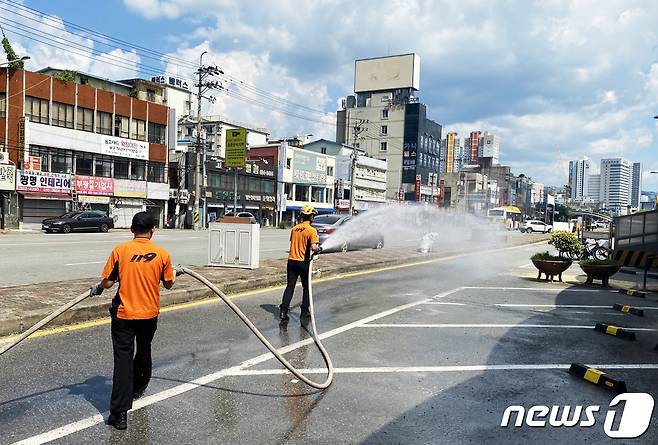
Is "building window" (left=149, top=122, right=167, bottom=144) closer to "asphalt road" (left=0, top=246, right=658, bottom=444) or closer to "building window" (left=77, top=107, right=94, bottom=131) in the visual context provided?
"building window" (left=77, top=107, right=94, bottom=131)

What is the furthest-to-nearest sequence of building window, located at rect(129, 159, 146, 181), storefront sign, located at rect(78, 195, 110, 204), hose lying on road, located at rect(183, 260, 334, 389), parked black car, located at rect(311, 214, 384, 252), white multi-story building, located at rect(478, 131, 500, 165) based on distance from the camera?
1. white multi-story building, located at rect(478, 131, 500, 165)
2. building window, located at rect(129, 159, 146, 181)
3. storefront sign, located at rect(78, 195, 110, 204)
4. parked black car, located at rect(311, 214, 384, 252)
5. hose lying on road, located at rect(183, 260, 334, 389)

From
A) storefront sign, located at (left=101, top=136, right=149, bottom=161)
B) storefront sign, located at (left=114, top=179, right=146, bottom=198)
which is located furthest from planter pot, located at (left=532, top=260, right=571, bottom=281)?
storefront sign, located at (left=101, top=136, right=149, bottom=161)

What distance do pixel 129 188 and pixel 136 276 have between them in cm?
4328

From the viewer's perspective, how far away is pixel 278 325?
7527 millimetres

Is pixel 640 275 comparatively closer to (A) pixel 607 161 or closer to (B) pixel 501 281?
(B) pixel 501 281

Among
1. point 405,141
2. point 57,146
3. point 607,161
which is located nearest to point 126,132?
point 57,146

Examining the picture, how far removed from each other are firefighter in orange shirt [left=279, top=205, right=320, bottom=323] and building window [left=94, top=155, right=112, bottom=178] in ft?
127

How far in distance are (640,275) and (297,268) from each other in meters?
13.7

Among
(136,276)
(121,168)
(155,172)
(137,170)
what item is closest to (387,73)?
(155,172)

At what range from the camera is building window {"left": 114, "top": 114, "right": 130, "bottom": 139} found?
143 ft

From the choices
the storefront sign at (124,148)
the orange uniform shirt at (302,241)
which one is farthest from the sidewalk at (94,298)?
the storefront sign at (124,148)

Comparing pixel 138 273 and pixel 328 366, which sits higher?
pixel 138 273

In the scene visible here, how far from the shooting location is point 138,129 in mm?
45781

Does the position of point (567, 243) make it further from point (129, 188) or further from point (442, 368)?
point (129, 188)
